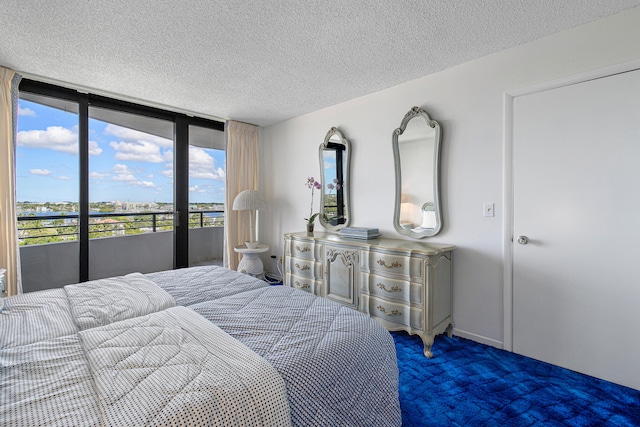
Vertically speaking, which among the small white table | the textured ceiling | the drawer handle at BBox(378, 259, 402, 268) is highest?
the textured ceiling

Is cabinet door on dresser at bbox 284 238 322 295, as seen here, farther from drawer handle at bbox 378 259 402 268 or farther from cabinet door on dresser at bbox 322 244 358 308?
drawer handle at bbox 378 259 402 268

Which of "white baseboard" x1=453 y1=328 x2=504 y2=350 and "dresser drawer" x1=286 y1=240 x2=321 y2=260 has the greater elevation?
"dresser drawer" x1=286 y1=240 x2=321 y2=260

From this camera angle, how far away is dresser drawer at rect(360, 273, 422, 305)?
7.83 feet

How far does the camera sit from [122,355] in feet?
A: 3.56

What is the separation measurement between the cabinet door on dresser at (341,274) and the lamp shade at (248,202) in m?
1.39

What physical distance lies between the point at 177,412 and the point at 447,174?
2586mm

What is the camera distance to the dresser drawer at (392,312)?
238 centimetres

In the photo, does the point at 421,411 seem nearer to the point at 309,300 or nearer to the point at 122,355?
the point at 309,300

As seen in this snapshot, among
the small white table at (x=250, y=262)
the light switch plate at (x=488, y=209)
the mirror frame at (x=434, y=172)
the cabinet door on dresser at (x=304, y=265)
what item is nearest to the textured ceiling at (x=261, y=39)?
the mirror frame at (x=434, y=172)

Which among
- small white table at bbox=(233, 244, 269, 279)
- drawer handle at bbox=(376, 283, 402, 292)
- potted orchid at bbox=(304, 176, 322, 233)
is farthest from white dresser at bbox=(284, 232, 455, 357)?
small white table at bbox=(233, 244, 269, 279)

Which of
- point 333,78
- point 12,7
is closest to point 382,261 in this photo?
point 333,78

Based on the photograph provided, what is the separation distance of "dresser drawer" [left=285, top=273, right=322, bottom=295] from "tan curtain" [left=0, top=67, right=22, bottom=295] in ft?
8.21

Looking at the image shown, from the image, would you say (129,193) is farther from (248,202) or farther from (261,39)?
(261,39)

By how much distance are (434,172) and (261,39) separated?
1812 millimetres
